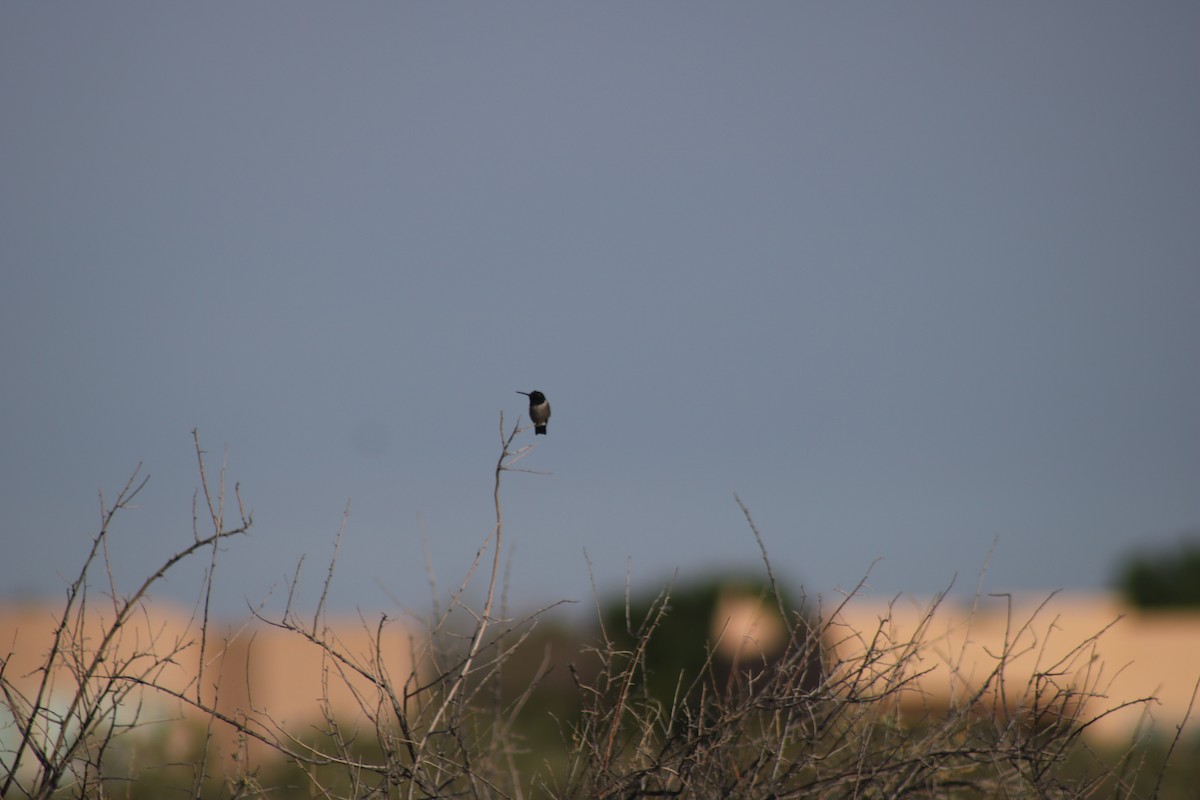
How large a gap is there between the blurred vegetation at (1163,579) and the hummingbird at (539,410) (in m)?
78.5

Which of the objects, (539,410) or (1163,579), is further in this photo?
(1163,579)

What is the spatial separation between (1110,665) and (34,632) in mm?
28489

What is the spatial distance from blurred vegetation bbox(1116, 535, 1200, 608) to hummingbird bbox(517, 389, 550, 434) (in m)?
78.5

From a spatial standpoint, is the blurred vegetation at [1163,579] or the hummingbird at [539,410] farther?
the blurred vegetation at [1163,579]

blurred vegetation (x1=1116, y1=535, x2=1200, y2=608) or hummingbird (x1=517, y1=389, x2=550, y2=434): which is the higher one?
hummingbird (x1=517, y1=389, x2=550, y2=434)

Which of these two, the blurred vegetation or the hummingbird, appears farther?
the blurred vegetation

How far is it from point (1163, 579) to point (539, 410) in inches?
3236

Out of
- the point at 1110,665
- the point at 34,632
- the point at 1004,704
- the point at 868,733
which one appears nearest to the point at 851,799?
the point at 868,733

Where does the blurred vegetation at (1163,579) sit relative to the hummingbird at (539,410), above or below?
below

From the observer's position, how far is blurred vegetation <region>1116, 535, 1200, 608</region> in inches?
3014

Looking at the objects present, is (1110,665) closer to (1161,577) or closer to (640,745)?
(640,745)

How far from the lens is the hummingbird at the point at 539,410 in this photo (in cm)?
572

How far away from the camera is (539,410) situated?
5.80 m

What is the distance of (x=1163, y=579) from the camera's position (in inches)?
3086
